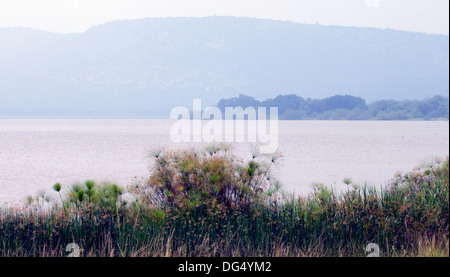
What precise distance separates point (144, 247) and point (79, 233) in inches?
39.7

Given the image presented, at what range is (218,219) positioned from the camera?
7648 millimetres

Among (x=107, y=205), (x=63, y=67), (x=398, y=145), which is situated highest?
(x=63, y=67)

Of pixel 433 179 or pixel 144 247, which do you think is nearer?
pixel 144 247

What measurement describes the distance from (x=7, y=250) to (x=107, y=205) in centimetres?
143

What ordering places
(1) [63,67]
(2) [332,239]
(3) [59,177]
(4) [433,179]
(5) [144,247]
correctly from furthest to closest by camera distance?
(1) [63,67]
(3) [59,177]
(4) [433,179]
(2) [332,239]
(5) [144,247]

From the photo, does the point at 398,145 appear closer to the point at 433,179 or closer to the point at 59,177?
the point at 59,177

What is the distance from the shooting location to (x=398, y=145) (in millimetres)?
64875

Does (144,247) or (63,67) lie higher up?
(63,67)

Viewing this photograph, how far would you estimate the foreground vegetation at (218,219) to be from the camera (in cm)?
722

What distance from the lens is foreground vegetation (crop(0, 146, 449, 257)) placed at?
284 inches
